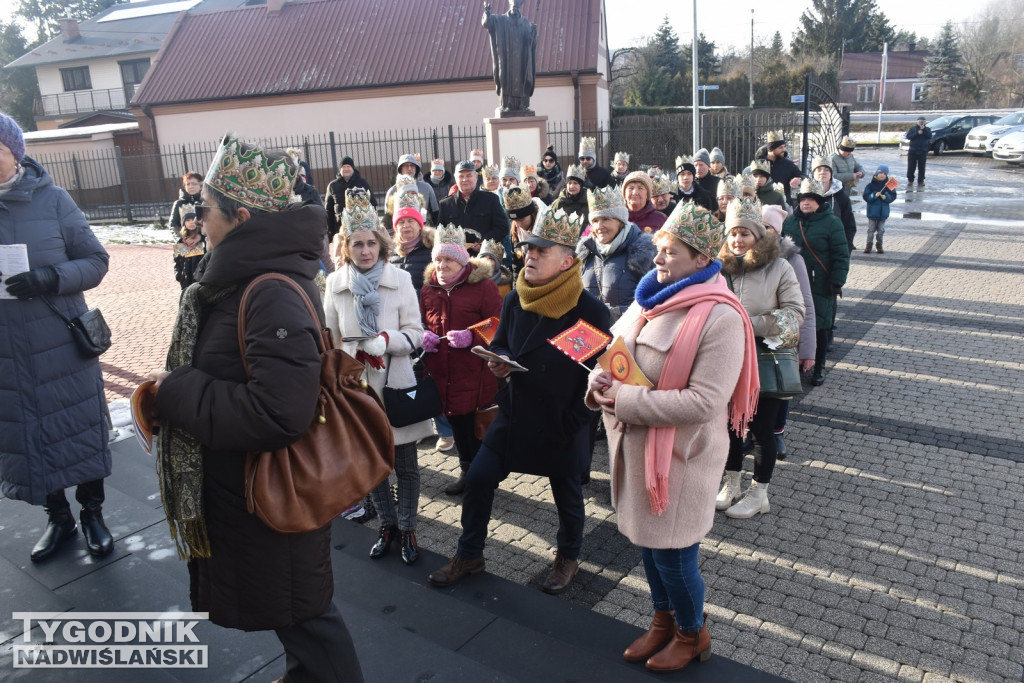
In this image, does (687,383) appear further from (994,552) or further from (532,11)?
(532,11)

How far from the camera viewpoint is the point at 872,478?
16.4ft

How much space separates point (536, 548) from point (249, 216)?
8.79ft

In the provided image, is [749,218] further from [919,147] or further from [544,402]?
[919,147]

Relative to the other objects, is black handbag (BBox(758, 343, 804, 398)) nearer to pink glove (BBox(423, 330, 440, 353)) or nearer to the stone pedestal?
pink glove (BBox(423, 330, 440, 353))

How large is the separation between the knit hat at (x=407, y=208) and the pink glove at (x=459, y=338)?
1.37 m

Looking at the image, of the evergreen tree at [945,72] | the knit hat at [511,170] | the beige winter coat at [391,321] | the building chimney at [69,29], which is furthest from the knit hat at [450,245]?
the evergreen tree at [945,72]

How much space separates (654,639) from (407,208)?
3.57m

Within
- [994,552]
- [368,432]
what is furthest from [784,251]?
[368,432]

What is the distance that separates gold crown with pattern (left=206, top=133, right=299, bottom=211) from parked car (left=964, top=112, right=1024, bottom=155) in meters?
33.6

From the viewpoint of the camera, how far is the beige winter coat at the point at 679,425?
9.32 ft

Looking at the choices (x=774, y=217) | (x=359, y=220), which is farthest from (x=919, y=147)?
(x=359, y=220)

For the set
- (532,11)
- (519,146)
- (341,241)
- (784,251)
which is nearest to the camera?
(341,241)

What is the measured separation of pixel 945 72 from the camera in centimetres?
5272

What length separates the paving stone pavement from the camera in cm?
337
